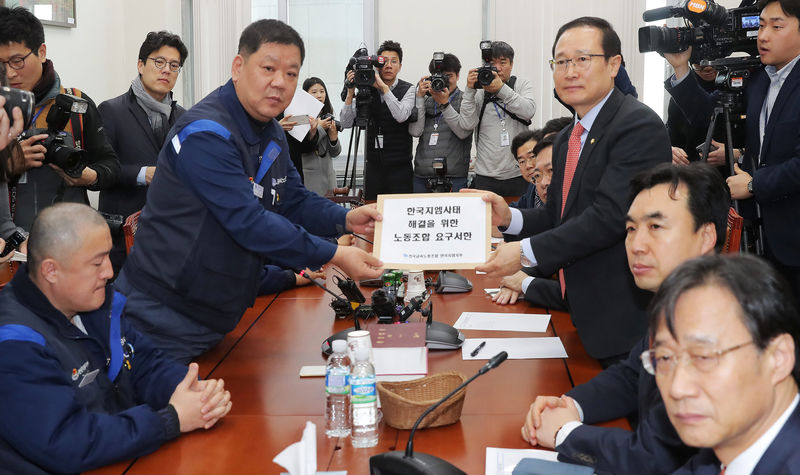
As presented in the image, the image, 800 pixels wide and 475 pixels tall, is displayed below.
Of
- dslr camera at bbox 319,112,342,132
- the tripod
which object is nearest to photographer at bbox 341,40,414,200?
dslr camera at bbox 319,112,342,132

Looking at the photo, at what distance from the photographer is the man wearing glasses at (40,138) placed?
129 inches

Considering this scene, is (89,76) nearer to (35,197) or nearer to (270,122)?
(35,197)

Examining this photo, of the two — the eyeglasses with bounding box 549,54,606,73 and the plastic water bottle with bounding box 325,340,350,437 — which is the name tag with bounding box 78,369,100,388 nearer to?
the plastic water bottle with bounding box 325,340,350,437

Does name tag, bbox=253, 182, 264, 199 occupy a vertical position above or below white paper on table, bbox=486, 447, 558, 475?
above

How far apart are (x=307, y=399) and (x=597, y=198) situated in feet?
3.50

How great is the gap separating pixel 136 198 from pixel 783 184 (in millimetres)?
3080

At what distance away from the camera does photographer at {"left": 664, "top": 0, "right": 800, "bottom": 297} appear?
10.2 ft

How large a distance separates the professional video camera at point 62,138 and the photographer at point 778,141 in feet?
9.31

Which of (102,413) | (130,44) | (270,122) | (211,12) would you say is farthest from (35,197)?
(211,12)

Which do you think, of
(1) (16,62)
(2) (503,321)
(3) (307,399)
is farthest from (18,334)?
(1) (16,62)

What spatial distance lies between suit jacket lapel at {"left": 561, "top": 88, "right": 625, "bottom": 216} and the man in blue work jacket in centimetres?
67

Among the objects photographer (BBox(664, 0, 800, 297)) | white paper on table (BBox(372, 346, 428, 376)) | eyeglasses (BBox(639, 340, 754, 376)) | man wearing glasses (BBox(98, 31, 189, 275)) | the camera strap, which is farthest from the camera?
the camera strap

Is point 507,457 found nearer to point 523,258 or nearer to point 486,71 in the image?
point 523,258

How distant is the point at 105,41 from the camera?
21.6 ft
